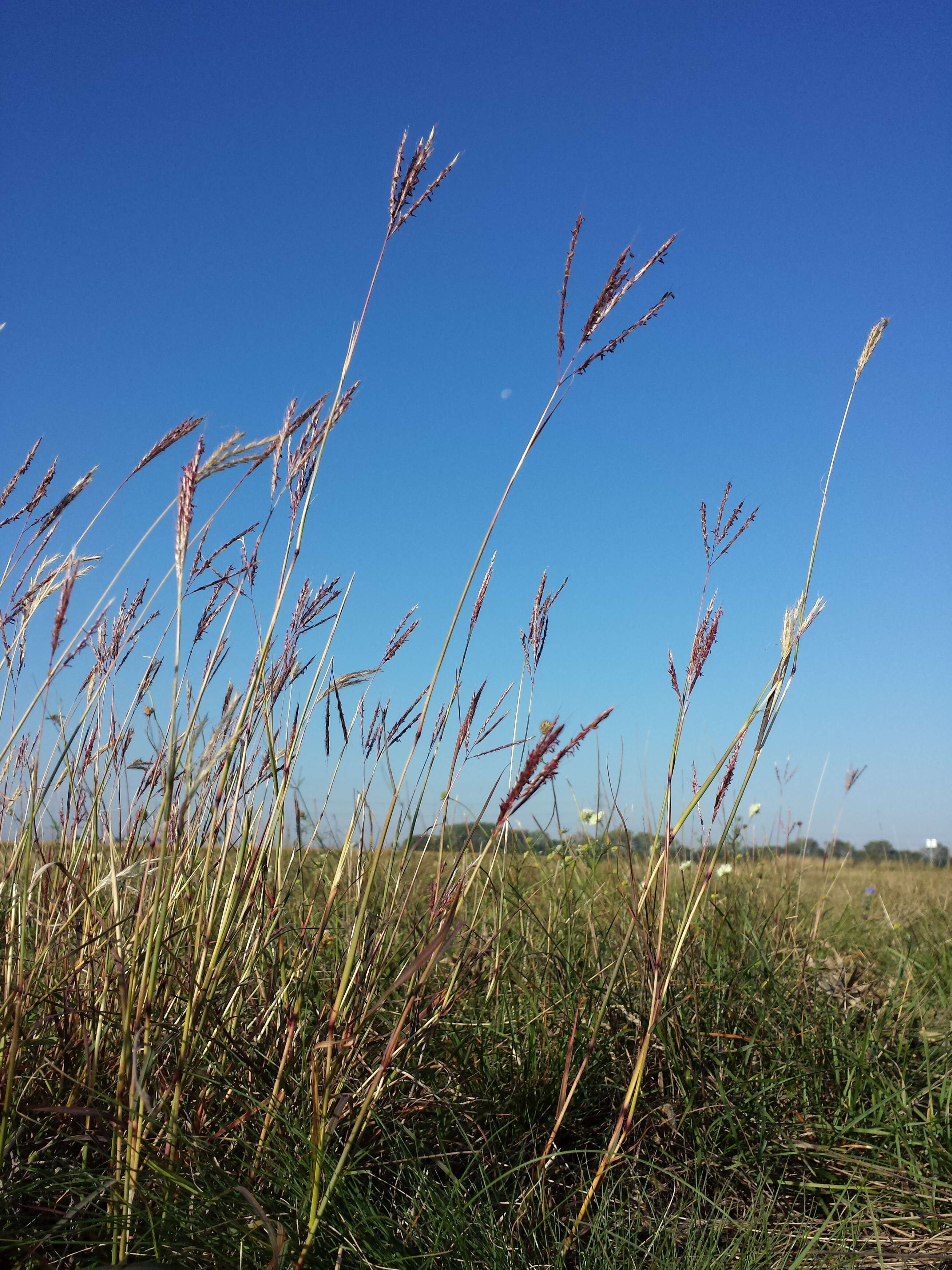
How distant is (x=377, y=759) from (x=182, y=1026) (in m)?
0.53

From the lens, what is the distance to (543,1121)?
1.64 meters

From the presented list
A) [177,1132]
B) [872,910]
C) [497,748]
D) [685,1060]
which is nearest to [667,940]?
[685,1060]

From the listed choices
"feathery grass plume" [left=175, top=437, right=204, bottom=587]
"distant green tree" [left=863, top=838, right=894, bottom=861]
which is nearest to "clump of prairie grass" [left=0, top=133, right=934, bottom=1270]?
"feathery grass plume" [left=175, top=437, right=204, bottom=587]

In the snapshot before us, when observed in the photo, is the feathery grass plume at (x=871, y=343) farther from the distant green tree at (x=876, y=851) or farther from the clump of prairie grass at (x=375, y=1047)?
the distant green tree at (x=876, y=851)

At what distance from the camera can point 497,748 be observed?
4.64ft

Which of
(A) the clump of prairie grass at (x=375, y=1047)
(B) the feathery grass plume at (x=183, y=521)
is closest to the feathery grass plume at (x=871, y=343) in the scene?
(A) the clump of prairie grass at (x=375, y=1047)

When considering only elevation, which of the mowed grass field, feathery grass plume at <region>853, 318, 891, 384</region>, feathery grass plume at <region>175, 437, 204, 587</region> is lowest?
the mowed grass field

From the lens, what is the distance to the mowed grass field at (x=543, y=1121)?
3.91ft

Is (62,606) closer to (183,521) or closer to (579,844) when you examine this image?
(183,521)

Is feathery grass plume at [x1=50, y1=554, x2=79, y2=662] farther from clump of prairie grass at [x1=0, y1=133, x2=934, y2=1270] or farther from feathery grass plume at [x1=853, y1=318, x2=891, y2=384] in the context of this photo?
feathery grass plume at [x1=853, y1=318, x2=891, y2=384]

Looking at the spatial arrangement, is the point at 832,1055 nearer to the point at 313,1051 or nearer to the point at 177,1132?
the point at 313,1051

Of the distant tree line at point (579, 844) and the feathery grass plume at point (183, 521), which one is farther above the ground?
the feathery grass plume at point (183, 521)

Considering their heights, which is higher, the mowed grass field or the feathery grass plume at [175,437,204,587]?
the feathery grass plume at [175,437,204,587]

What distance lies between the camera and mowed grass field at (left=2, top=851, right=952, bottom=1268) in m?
1.19
